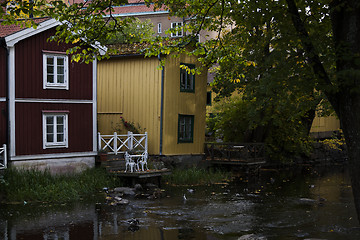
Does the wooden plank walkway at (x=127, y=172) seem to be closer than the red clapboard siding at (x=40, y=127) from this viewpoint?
No

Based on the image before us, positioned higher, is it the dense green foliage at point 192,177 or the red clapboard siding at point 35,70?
the red clapboard siding at point 35,70

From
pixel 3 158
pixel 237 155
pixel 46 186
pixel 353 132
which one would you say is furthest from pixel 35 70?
pixel 353 132

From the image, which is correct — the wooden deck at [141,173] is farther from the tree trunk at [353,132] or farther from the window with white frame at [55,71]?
the tree trunk at [353,132]

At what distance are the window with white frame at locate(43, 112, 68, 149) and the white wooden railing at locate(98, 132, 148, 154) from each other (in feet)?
5.68

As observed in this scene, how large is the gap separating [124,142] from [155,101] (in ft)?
10.9

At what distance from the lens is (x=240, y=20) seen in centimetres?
1083

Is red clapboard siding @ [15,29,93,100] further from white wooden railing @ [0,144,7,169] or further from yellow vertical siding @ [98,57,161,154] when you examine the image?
yellow vertical siding @ [98,57,161,154]

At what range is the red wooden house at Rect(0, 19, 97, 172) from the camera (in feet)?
64.5

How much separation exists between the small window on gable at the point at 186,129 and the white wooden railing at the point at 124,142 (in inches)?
83.8

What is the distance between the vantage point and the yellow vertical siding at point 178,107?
24938 millimetres

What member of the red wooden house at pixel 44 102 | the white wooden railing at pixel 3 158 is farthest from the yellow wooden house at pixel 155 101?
the white wooden railing at pixel 3 158

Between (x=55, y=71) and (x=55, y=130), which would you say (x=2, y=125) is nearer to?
(x=55, y=130)

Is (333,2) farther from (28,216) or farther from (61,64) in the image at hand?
(61,64)

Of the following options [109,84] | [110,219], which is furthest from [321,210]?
[109,84]
